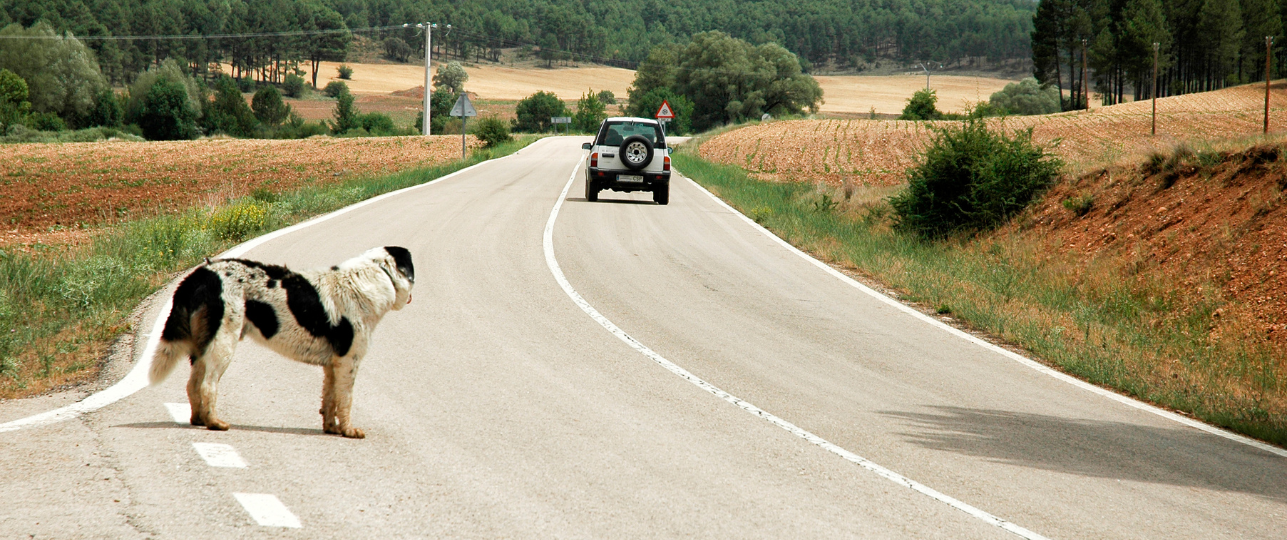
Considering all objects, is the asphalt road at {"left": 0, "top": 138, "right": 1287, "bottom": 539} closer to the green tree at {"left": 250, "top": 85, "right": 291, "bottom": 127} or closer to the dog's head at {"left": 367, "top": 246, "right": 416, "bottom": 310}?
the dog's head at {"left": 367, "top": 246, "right": 416, "bottom": 310}

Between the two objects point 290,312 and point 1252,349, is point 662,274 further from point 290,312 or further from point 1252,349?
point 290,312

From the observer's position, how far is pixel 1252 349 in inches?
423

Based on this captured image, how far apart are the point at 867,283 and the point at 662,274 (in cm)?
301

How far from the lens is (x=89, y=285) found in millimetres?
9398

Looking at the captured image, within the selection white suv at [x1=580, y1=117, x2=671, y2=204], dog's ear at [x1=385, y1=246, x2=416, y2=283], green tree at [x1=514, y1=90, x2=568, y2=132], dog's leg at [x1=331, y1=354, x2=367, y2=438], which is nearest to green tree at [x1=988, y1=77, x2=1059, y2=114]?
green tree at [x1=514, y1=90, x2=568, y2=132]

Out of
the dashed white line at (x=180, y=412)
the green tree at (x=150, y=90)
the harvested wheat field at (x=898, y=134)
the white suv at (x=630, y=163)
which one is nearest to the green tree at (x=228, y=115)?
the green tree at (x=150, y=90)

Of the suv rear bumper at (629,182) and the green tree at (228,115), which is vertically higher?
the green tree at (228,115)

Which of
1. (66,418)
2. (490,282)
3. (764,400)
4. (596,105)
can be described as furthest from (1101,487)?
(596,105)

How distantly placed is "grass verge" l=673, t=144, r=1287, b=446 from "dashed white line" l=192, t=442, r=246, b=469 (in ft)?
23.5

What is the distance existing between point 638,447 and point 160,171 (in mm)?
44109

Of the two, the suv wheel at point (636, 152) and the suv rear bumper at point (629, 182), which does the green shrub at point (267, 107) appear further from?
the suv wheel at point (636, 152)

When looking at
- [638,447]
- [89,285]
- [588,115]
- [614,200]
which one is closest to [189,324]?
[638,447]

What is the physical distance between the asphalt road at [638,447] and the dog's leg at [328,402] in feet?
→ 0.31

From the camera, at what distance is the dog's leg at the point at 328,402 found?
564 cm
